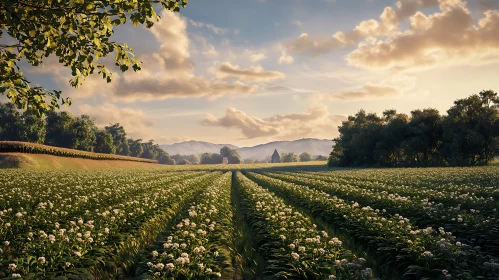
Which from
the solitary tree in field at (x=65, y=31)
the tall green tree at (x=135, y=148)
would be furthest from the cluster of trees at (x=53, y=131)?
the solitary tree in field at (x=65, y=31)

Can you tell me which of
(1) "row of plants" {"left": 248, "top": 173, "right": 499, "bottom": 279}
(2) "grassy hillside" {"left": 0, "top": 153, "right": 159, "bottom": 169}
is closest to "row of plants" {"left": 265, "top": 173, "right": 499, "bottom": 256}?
(1) "row of plants" {"left": 248, "top": 173, "right": 499, "bottom": 279}

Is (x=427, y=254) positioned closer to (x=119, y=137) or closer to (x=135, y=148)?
(x=119, y=137)

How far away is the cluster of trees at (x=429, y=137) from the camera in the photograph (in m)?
60.4

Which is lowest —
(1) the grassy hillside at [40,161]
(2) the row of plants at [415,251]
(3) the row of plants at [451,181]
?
(1) the grassy hillside at [40,161]

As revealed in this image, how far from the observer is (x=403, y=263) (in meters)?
7.21

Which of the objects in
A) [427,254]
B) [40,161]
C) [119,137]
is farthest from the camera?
[119,137]

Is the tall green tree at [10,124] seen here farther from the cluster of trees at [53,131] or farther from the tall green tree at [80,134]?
the tall green tree at [80,134]

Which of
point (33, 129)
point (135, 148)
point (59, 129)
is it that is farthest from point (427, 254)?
point (135, 148)

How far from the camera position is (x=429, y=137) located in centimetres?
7125

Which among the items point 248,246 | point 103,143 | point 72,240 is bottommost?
point 248,246

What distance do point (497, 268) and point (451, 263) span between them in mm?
1111

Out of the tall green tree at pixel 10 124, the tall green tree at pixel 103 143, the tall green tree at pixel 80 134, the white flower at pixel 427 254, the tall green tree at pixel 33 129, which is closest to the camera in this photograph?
the white flower at pixel 427 254

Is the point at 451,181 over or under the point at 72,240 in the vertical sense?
over

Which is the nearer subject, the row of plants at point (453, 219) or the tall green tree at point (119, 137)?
the row of plants at point (453, 219)
